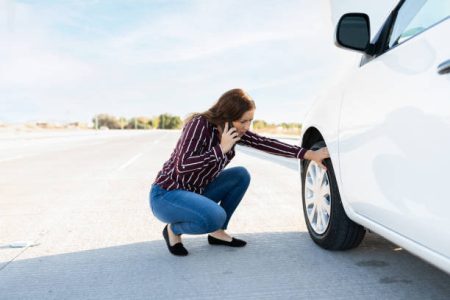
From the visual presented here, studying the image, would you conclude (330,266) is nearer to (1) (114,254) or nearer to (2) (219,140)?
(2) (219,140)

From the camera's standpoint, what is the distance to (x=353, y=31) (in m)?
2.59

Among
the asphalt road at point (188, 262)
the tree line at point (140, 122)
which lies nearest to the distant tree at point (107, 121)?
the tree line at point (140, 122)

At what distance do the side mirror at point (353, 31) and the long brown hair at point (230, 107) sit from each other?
0.76m

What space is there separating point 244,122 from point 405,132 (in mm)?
1334

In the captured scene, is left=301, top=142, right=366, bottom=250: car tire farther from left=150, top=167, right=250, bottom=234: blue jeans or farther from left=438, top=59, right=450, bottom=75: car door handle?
left=438, top=59, right=450, bottom=75: car door handle

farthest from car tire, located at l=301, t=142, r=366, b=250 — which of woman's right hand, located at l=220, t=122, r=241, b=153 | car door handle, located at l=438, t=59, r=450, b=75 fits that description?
car door handle, located at l=438, t=59, r=450, b=75

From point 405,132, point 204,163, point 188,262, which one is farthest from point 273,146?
point 405,132

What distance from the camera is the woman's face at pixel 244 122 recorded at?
10.3 feet

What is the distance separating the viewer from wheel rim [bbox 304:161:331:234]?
320 cm

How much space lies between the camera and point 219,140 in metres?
3.34

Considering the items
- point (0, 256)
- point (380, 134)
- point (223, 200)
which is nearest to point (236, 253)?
point (223, 200)

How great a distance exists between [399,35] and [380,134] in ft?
1.83

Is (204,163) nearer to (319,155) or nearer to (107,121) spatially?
(319,155)

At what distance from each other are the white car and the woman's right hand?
A: 1.93ft
